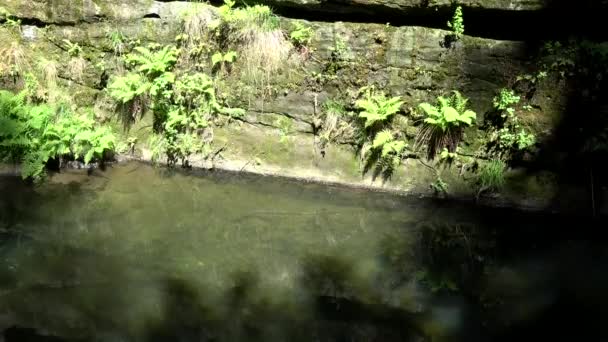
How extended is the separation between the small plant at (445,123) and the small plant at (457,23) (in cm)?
86

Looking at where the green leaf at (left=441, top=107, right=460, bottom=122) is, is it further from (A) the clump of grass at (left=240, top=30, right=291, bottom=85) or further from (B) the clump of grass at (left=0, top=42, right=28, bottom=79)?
(B) the clump of grass at (left=0, top=42, right=28, bottom=79)

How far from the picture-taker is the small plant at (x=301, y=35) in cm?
957

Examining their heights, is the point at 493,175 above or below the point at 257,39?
below

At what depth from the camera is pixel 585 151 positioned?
877cm

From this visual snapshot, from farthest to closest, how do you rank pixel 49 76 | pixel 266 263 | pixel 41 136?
1. pixel 49 76
2. pixel 41 136
3. pixel 266 263

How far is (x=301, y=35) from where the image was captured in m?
9.57

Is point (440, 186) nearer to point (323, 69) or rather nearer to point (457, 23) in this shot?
point (457, 23)

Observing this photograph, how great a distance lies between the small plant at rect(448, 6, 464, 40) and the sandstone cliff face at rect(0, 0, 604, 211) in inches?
4.7

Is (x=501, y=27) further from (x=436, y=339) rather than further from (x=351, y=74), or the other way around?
(x=436, y=339)

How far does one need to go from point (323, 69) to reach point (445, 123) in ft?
6.79

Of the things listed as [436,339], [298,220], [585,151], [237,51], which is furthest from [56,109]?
[585,151]

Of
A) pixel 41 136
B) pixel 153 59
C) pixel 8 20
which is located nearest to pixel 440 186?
pixel 153 59

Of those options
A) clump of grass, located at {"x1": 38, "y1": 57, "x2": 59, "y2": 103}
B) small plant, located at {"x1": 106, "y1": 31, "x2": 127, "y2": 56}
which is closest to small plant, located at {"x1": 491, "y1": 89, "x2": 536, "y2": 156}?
small plant, located at {"x1": 106, "y1": 31, "x2": 127, "y2": 56}

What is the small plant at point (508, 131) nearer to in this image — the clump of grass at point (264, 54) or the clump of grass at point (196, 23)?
the clump of grass at point (264, 54)
